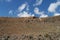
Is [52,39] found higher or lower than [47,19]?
lower

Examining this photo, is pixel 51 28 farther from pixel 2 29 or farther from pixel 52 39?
pixel 2 29

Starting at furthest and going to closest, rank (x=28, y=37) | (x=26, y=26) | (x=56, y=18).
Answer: (x=56, y=18), (x=26, y=26), (x=28, y=37)

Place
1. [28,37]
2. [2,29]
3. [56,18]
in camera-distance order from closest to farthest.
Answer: [28,37] → [2,29] → [56,18]

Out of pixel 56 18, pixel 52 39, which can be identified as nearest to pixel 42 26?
pixel 52 39

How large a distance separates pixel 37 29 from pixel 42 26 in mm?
1925

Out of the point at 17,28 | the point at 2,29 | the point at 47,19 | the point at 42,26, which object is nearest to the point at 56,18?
the point at 47,19

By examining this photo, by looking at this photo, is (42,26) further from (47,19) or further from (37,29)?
(47,19)

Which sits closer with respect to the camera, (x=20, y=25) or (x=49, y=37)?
(x=49, y=37)

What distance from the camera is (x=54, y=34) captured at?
2489cm

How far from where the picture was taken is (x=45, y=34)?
24391mm

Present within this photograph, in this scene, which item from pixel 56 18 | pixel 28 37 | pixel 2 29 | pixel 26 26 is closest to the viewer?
pixel 28 37

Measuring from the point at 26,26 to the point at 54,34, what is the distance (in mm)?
6591

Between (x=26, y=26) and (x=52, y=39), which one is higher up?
(x=26, y=26)

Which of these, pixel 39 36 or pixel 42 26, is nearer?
pixel 39 36
